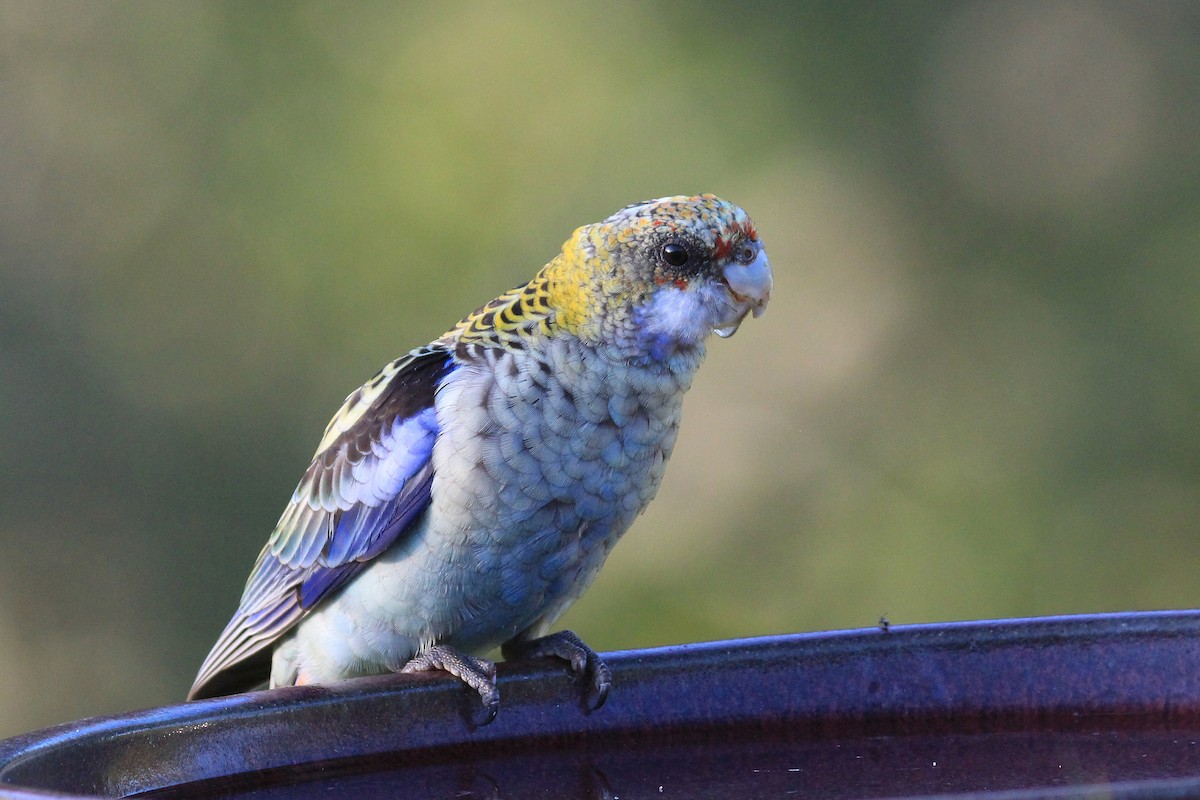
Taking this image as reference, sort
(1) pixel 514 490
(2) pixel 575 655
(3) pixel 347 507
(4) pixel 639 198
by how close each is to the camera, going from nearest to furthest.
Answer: (2) pixel 575 655, (1) pixel 514 490, (3) pixel 347 507, (4) pixel 639 198

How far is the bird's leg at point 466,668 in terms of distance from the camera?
2.53 m

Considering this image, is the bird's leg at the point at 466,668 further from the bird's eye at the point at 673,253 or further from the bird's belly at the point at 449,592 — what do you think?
the bird's eye at the point at 673,253

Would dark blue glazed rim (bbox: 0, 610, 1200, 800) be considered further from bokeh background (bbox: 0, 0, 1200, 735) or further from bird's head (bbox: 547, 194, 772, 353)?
bokeh background (bbox: 0, 0, 1200, 735)

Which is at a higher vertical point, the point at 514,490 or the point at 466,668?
the point at 514,490

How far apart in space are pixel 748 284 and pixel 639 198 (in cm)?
493

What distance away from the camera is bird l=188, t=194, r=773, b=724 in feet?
9.62

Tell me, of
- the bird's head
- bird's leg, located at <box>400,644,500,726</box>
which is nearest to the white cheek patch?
the bird's head

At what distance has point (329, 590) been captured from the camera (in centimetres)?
314

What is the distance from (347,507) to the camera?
3.13m

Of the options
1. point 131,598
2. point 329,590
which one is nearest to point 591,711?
point 329,590

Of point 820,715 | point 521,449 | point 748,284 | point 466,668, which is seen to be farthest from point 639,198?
point 820,715

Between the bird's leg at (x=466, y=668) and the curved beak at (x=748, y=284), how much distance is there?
0.84 m

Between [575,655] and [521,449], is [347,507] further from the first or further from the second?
[575,655]

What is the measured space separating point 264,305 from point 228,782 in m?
5.84
